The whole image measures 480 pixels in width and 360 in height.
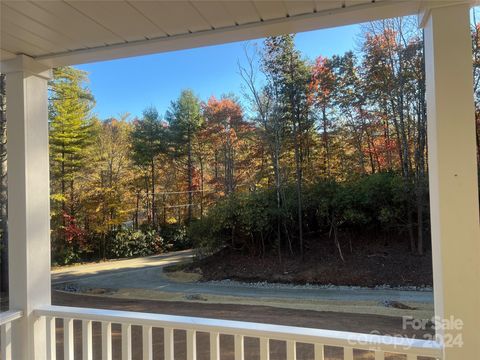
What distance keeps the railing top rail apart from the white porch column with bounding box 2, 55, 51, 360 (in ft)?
0.07

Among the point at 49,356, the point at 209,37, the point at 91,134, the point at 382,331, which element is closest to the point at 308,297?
the point at 382,331

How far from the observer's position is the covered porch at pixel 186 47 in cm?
88

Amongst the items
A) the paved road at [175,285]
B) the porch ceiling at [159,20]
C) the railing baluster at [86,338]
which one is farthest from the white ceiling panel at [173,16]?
the paved road at [175,285]

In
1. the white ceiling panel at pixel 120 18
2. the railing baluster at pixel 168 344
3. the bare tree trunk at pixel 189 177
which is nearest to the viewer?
the white ceiling panel at pixel 120 18

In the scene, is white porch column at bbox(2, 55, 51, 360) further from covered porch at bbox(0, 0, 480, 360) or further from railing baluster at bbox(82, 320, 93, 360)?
railing baluster at bbox(82, 320, 93, 360)

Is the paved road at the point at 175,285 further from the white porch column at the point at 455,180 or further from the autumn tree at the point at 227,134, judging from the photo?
the white porch column at the point at 455,180

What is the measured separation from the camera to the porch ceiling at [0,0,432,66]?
979 millimetres

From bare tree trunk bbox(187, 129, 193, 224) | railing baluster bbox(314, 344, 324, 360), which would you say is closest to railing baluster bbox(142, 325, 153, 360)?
railing baluster bbox(314, 344, 324, 360)

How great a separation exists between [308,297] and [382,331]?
1718 millimetres

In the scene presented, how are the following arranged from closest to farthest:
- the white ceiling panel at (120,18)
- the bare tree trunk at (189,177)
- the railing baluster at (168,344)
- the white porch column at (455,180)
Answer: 1. the white porch column at (455,180)
2. the white ceiling panel at (120,18)
3. the railing baluster at (168,344)
4. the bare tree trunk at (189,177)

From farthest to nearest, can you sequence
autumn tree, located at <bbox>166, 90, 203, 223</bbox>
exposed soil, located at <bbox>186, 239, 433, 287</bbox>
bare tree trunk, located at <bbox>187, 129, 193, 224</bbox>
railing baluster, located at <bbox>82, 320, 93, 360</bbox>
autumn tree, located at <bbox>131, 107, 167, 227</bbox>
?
autumn tree, located at <bbox>131, 107, 167, 227</bbox> → autumn tree, located at <bbox>166, 90, 203, 223</bbox> → bare tree trunk, located at <bbox>187, 129, 193, 224</bbox> → exposed soil, located at <bbox>186, 239, 433, 287</bbox> → railing baluster, located at <bbox>82, 320, 93, 360</bbox>

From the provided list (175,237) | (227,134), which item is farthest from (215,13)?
(175,237)

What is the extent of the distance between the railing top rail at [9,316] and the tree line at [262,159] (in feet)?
18.8

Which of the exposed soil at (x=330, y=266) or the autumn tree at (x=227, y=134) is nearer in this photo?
the exposed soil at (x=330, y=266)
